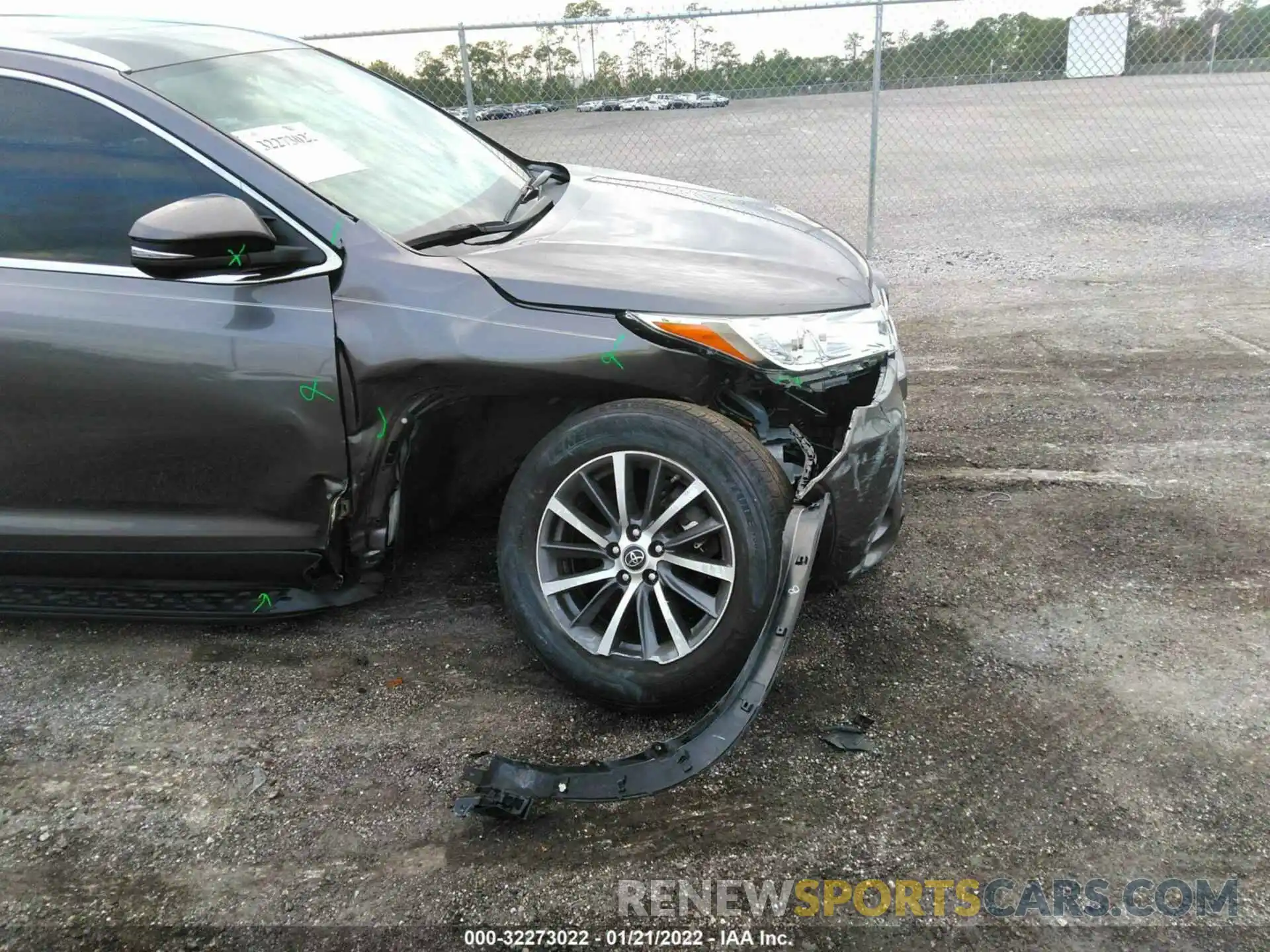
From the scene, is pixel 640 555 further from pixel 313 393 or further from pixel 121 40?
pixel 121 40

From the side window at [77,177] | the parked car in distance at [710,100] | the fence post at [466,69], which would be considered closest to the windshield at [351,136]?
the side window at [77,177]

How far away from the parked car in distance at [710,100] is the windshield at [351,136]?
5871mm

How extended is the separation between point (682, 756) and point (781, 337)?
1.17 metres

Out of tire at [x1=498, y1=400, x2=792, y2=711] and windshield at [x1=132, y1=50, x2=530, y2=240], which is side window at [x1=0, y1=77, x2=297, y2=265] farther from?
tire at [x1=498, y1=400, x2=792, y2=711]

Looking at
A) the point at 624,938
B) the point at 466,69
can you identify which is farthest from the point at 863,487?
the point at 466,69

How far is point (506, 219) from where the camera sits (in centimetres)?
336

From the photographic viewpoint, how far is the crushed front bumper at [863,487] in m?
2.68

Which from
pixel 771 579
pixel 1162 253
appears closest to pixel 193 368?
pixel 771 579

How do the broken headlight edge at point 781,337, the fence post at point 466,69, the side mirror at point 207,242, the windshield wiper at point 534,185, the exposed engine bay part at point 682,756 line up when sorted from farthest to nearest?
the fence post at point 466,69
the windshield wiper at point 534,185
the broken headlight edge at point 781,337
the side mirror at point 207,242
the exposed engine bay part at point 682,756

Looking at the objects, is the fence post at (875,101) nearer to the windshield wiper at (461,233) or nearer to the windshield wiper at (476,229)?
the windshield wiper at (476,229)

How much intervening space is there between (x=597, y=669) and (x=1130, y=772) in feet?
4.48

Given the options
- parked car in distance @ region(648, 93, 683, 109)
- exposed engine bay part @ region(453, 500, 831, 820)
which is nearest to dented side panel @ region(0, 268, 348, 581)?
exposed engine bay part @ region(453, 500, 831, 820)

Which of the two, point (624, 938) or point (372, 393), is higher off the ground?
point (372, 393)

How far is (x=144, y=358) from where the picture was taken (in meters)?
2.80
